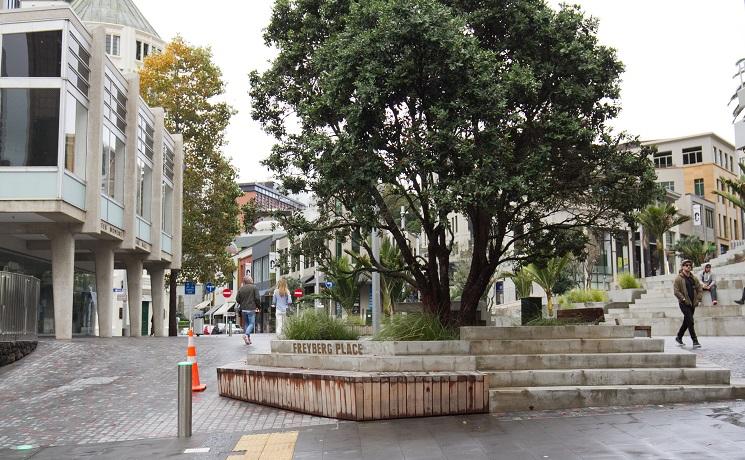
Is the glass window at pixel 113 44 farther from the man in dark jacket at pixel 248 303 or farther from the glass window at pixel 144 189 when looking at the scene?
the man in dark jacket at pixel 248 303

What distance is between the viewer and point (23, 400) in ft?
39.0

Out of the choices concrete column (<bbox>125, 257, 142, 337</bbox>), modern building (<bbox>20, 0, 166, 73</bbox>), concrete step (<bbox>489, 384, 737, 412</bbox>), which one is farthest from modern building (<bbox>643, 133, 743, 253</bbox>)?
concrete step (<bbox>489, 384, 737, 412</bbox>)

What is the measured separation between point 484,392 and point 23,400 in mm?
7185

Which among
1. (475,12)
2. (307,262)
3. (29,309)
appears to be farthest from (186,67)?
(475,12)

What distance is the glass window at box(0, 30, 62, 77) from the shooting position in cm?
2194

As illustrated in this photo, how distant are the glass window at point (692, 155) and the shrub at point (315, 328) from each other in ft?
314

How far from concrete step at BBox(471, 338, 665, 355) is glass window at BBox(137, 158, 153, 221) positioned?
923 inches

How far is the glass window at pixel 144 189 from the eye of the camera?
103 feet

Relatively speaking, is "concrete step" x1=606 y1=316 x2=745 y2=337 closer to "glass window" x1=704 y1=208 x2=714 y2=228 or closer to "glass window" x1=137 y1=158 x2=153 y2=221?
"glass window" x1=137 y1=158 x2=153 y2=221

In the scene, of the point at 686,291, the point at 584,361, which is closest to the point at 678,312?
the point at 686,291

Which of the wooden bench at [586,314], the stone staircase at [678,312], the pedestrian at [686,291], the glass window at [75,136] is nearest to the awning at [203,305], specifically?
the stone staircase at [678,312]

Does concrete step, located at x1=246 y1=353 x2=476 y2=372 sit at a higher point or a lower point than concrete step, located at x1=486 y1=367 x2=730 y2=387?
higher

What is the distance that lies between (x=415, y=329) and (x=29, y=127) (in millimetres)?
16086

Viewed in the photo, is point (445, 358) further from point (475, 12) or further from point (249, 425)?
point (475, 12)
